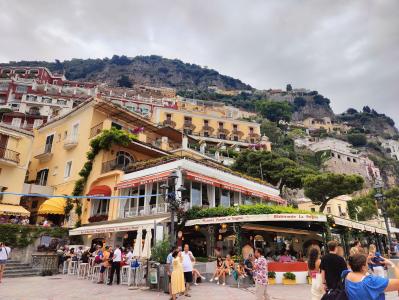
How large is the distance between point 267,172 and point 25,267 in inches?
1151

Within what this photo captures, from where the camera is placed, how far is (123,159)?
979 inches

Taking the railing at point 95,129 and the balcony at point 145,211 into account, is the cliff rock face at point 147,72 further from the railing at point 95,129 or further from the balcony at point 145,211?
the balcony at point 145,211

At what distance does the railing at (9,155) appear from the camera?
22844 millimetres

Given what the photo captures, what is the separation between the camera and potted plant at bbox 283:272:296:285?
49.1ft

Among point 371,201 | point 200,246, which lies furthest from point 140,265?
point 371,201

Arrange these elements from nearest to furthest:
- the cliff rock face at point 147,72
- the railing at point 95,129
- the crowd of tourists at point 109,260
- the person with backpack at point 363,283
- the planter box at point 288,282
→ the person with backpack at point 363,283
the crowd of tourists at point 109,260
the planter box at point 288,282
the railing at point 95,129
the cliff rock face at point 147,72

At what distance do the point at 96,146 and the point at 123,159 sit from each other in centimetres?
233

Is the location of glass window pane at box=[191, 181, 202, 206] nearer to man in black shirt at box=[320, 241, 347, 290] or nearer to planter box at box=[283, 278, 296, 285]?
planter box at box=[283, 278, 296, 285]

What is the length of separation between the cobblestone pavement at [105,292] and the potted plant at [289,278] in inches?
71.0

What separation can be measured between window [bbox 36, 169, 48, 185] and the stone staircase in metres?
11.6

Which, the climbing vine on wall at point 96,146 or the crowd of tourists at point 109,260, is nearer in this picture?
the crowd of tourists at point 109,260

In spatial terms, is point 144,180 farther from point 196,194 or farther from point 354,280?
point 354,280

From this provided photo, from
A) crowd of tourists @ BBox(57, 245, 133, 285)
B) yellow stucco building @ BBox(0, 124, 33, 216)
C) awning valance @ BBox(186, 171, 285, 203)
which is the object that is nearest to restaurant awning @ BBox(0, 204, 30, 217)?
yellow stucco building @ BBox(0, 124, 33, 216)

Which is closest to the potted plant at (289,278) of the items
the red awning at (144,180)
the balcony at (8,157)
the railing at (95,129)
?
the red awning at (144,180)
